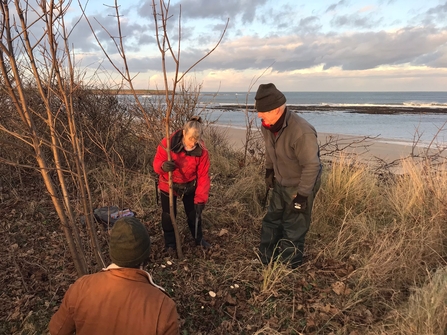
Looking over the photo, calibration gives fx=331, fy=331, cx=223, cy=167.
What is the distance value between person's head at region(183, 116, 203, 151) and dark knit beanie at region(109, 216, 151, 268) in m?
1.61

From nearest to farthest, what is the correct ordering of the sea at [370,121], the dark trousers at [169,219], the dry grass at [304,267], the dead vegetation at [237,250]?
the dead vegetation at [237,250] → the dry grass at [304,267] → the dark trousers at [169,219] → the sea at [370,121]

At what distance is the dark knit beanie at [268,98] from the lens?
2.92 m

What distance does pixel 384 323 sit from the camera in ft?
8.82

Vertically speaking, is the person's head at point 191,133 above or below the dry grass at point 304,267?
above

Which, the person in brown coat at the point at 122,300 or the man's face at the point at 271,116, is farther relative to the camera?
the man's face at the point at 271,116

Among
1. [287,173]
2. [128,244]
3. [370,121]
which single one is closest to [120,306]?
[128,244]

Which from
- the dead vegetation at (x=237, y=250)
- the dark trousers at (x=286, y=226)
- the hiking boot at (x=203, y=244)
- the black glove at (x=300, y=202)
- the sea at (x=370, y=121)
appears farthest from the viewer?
the sea at (x=370, y=121)

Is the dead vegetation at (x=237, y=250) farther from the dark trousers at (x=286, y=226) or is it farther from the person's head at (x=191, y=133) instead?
the person's head at (x=191, y=133)

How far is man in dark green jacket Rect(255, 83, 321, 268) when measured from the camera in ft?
9.70

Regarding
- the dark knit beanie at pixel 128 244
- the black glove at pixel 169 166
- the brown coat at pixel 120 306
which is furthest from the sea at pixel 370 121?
the brown coat at pixel 120 306

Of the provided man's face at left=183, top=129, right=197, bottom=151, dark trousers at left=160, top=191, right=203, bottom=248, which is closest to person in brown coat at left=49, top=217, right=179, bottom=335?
man's face at left=183, top=129, right=197, bottom=151

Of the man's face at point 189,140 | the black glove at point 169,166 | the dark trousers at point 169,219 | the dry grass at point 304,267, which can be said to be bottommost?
the dry grass at point 304,267

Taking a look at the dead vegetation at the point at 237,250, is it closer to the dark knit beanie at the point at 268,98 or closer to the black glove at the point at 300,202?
the black glove at the point at 300,202

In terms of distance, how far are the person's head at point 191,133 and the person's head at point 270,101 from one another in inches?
23.9
